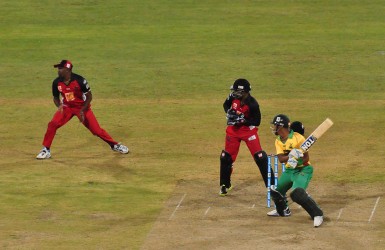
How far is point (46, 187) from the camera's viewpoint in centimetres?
2445

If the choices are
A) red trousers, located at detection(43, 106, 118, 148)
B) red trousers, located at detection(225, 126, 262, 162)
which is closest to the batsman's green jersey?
red trousers, located at detection(225, 126, 262, 162)

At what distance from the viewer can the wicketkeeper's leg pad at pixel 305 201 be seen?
2112 cm

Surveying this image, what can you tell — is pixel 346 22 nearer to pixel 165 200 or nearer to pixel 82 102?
pixel 82 102

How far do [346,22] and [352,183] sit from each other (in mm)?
21210

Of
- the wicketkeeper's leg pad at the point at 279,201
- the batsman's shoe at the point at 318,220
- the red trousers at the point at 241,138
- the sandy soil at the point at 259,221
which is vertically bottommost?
the sandy soil at the point at 259,221

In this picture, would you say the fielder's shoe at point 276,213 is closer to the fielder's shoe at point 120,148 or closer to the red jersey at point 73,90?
the fielder's shoe at point 120,148

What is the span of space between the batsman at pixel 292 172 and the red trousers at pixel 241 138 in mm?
1526

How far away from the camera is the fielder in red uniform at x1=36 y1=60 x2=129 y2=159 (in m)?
26.5

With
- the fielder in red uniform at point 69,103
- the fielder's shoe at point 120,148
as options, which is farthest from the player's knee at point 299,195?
the fielder's shoe at point 120,148

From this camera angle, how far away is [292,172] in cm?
2167

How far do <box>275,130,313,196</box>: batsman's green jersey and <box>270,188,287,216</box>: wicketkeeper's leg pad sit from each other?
0.24 metres

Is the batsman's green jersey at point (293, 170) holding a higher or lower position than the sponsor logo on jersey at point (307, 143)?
lower

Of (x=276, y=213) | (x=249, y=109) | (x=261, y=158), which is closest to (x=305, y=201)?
(x=276, y=213)

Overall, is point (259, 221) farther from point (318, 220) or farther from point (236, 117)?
point (236, 117)
